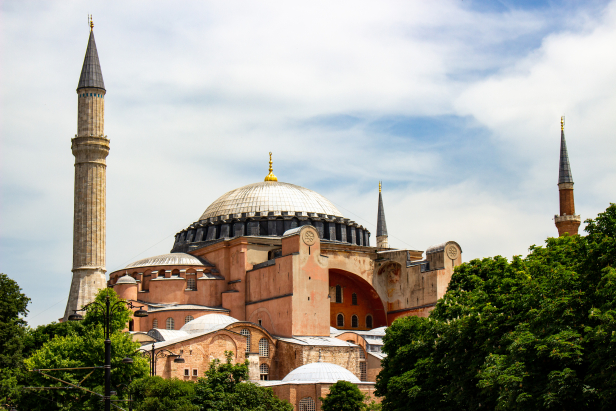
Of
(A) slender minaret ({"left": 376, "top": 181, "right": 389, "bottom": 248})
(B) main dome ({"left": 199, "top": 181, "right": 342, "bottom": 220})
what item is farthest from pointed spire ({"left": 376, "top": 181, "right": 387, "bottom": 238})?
(B) main dome ({"left": 199, "top": 181, "right": 342, "bottom": 220})

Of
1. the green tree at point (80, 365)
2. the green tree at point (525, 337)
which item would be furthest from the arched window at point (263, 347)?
the green tree at point (525, 337)

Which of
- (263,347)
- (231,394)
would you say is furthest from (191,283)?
(231,394)

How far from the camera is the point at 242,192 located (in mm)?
53000

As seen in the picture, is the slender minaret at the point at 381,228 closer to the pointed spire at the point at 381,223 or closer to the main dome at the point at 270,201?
the pointed spire at the point at 381,223

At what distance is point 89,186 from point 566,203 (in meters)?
24.8

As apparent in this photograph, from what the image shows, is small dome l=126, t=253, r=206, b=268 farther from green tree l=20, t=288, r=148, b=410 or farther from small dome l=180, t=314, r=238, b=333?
green tree l=20, t=288, r=148, b=410

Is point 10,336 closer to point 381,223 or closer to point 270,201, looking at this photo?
point 270,201

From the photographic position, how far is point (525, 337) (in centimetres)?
1942

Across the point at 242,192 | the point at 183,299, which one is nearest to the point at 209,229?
the point at 242,192

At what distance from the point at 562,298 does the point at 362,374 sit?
72.1 ft

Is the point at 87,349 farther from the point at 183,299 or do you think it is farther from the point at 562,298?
the point at 562,298

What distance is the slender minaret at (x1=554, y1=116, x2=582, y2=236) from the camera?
44.8 m

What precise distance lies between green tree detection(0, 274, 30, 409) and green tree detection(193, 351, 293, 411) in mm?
7094

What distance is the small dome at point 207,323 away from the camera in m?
39.6
